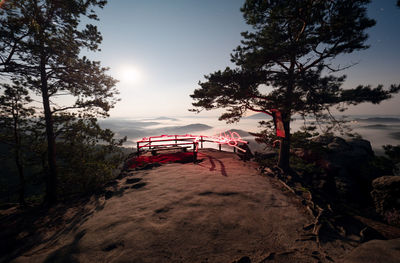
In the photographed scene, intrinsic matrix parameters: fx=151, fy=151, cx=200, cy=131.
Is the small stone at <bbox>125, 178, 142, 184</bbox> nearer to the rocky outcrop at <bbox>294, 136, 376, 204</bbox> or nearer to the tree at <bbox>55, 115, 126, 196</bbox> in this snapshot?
the tree at <bbox>55, 115, 126, 196</bbox>

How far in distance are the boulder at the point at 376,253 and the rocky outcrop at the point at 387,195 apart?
564 cm

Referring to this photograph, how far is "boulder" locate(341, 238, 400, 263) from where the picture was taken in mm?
2471

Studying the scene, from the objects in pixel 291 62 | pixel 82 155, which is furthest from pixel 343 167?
pixel 82 155

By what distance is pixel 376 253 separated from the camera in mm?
2596

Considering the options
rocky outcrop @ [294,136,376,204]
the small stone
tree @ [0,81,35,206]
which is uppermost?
tree @ [0,81,35,206]

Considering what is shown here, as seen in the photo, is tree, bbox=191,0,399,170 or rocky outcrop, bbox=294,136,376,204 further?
rocky outcrop, bbox=294,136,376,204

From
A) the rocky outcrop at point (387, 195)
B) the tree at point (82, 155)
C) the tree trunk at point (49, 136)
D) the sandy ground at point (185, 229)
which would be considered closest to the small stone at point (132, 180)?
the sandy ground at point (185, 229)

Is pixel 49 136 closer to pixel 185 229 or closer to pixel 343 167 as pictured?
pixel 185 229

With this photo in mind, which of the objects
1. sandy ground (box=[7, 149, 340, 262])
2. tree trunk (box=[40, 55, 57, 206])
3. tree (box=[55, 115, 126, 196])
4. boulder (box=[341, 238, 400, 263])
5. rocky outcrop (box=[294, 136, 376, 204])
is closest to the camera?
boulder (box=[341, 238, 400, 263])

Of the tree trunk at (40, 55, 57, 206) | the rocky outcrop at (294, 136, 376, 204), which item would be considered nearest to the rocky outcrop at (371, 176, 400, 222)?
the rocky outcrop at (294, 136, 376, 204)

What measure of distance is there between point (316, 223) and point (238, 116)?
327 inches

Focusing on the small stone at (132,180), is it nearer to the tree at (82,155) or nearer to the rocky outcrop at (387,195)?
the tree at (82,155)

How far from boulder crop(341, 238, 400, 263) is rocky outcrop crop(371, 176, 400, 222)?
564 cm

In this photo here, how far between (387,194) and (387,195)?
55 millimetres
